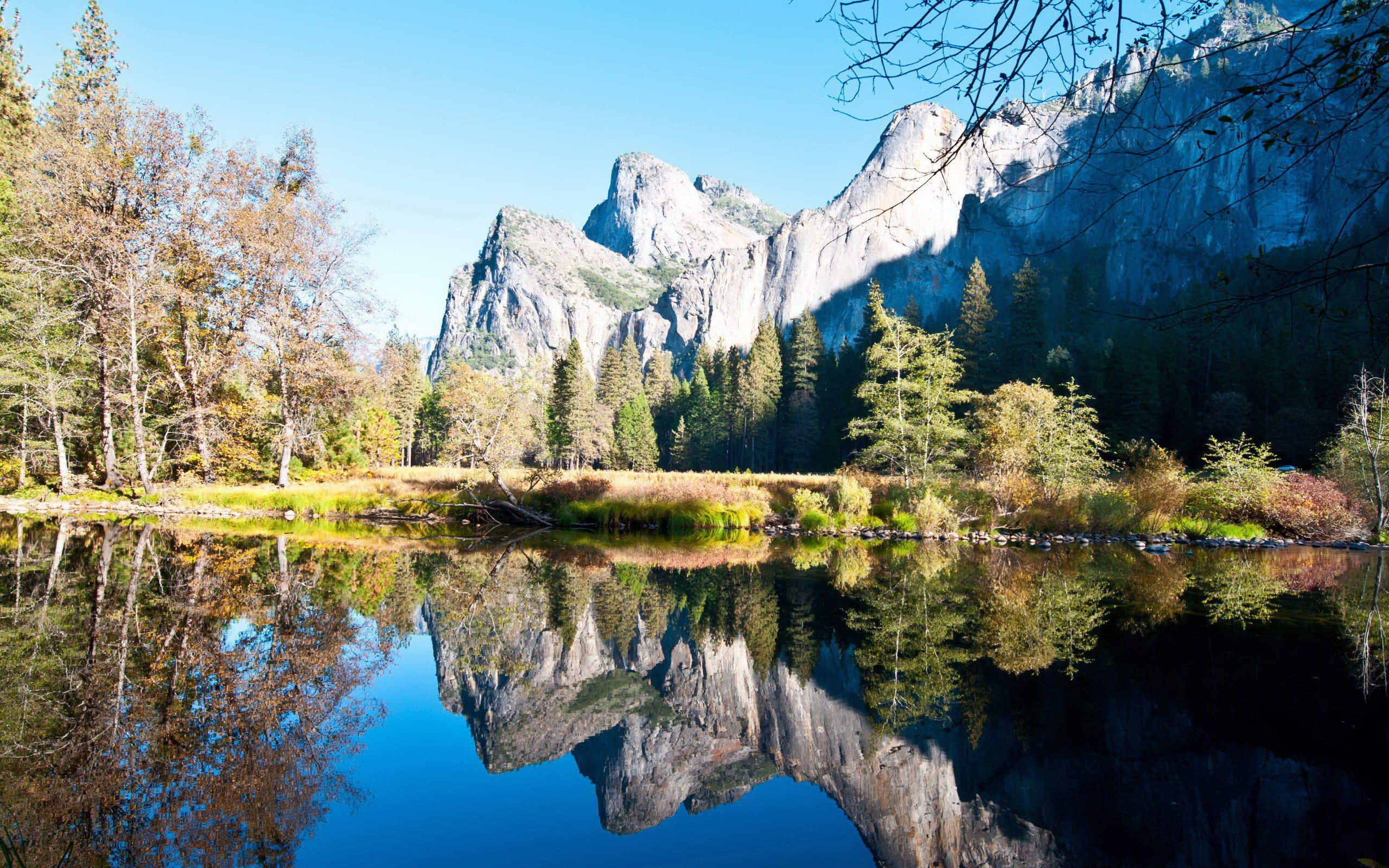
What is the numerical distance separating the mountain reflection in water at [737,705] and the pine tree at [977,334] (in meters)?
35.9

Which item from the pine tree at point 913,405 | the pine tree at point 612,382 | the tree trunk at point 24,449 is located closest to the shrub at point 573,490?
the pine tree at point 913,405

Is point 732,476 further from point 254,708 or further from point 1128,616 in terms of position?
point 254,708

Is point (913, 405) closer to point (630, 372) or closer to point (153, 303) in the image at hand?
point (153, 303)

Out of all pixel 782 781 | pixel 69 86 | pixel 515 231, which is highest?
pixel 515 231

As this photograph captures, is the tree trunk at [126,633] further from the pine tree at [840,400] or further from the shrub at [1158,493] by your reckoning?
the pine tree at [840,400]

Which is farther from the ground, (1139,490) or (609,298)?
(609,298)

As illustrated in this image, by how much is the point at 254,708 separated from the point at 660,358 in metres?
68.4

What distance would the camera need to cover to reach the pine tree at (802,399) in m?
50.2

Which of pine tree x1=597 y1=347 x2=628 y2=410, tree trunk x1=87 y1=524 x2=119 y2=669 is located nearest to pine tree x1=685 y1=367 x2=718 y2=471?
pine tree x1=597 y1=347 x2=628 y2=410

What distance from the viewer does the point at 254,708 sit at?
16.2 ft

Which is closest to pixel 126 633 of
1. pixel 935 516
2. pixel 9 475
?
pixel 935 516

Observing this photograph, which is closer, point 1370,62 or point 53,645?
point 1370,62

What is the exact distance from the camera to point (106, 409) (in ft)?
60.0

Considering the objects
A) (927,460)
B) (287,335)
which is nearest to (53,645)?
(287,335)
